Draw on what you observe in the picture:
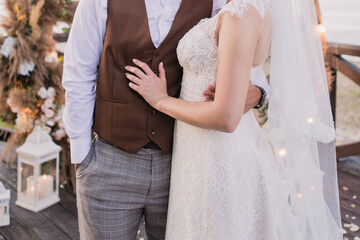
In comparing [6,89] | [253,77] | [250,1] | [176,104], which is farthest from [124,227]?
[6,89]

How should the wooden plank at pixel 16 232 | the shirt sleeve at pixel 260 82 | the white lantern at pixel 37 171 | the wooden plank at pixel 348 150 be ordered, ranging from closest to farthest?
the shirt sleeve at pixel 260 82 → the wooden plank at pixel 16 232 → the white lantern at pixel 37 171 → the wooden plank at pixel 348 150

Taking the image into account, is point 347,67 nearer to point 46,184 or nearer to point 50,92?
point 50,92

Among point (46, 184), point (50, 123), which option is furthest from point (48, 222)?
point (50, 123)

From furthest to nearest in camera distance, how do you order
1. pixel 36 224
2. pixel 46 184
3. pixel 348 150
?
pixel 348 150
pixel 46 184
pixel 36 224

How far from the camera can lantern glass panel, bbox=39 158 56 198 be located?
2916mm

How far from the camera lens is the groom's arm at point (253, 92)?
1301 mm

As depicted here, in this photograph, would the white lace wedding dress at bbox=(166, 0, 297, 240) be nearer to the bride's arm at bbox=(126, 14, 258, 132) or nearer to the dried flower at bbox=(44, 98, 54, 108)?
the bride's arm at bbox=(126, 14, 258, 132)

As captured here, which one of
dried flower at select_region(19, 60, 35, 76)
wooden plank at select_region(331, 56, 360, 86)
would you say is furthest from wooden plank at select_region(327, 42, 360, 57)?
dried flower at select_region(19, 60, 35, 76)

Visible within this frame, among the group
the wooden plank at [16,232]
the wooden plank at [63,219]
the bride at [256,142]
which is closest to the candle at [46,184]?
the wooden plank at [63,219]

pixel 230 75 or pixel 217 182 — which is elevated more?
pixel 230 75

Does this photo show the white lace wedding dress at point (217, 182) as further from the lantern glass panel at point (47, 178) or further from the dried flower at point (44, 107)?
the dried flower at point (44, 107)

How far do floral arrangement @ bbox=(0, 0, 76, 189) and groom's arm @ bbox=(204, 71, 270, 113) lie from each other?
198 cm

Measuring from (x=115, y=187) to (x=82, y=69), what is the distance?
432 mm

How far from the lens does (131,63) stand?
1365mm
